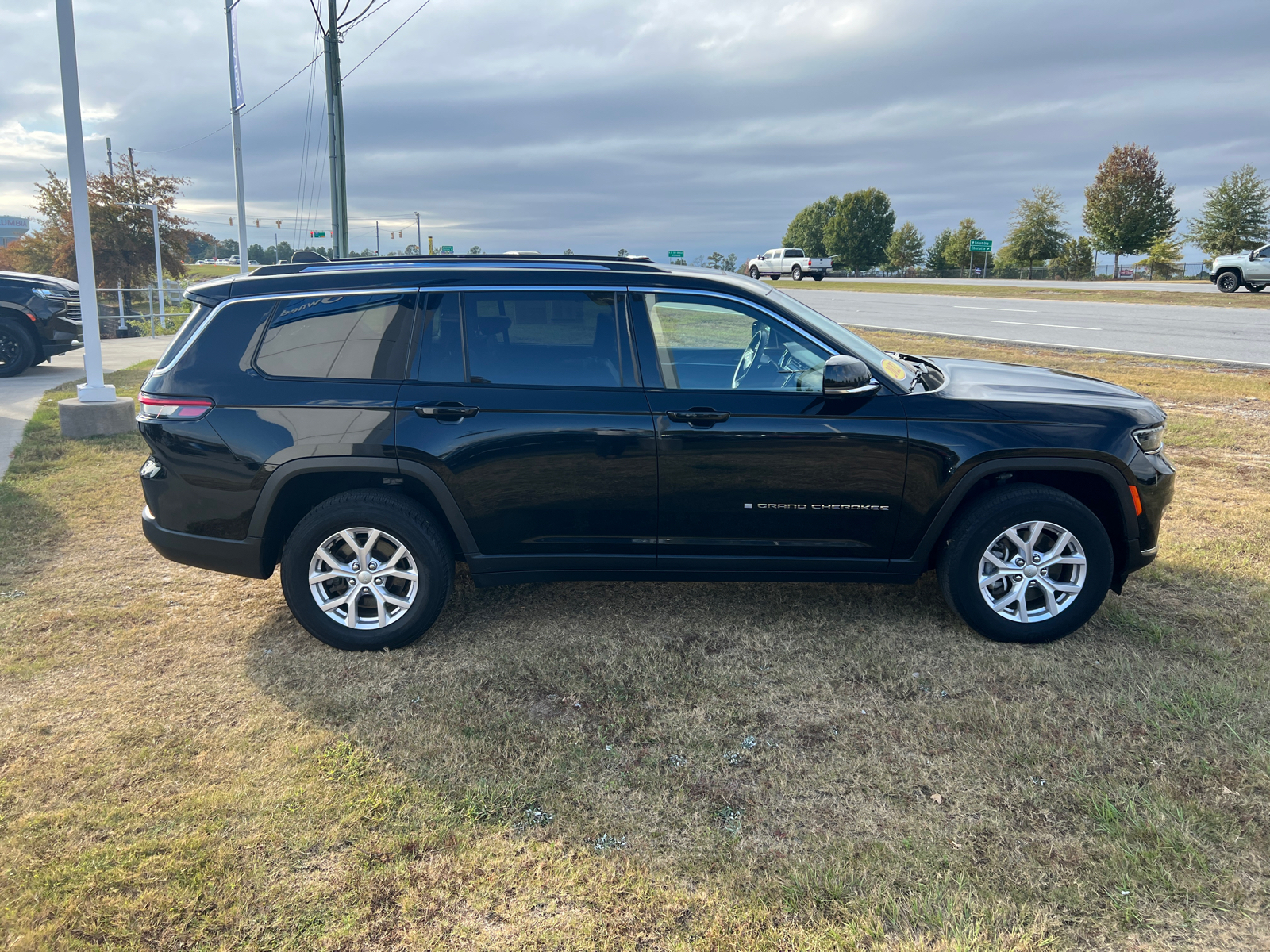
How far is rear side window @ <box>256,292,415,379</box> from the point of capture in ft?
13.5

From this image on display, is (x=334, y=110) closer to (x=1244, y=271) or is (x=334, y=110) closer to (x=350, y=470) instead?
(x=350, y=470)

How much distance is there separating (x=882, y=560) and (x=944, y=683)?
25.3 inches

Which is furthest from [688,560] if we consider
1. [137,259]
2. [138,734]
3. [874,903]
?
[137,259]

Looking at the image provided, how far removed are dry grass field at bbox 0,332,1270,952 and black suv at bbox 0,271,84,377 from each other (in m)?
10.5

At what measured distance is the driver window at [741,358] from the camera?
4133mm

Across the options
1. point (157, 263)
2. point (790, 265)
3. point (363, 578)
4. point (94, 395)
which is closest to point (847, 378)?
point (363, 578)

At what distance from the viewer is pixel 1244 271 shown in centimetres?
3023

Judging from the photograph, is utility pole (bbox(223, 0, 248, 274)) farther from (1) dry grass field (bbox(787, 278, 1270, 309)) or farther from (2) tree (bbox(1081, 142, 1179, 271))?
(2) tree (bbox(1081, 142, 1179, 271))

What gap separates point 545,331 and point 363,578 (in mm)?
1485

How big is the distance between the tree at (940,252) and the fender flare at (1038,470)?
346 ft

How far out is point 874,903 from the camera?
8.48 ft

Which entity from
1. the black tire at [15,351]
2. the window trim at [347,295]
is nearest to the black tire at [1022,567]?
the window trim at [347,295]

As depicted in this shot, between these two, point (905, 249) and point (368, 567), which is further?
point (905, 249)

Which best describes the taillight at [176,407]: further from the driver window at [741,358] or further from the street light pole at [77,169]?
the street light pole at [77,169]
